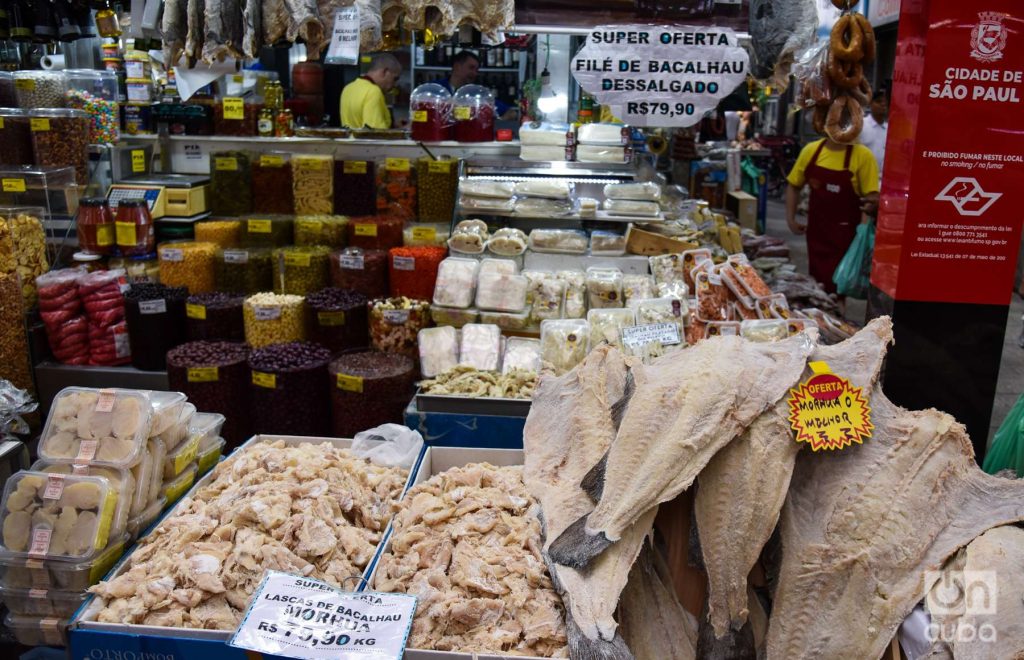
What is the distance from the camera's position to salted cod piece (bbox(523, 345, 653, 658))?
1.51 metres

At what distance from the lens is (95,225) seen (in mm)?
4160

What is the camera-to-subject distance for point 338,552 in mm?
1967

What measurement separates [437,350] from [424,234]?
1.03m

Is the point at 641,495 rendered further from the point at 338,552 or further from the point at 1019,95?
the point at 1019,95

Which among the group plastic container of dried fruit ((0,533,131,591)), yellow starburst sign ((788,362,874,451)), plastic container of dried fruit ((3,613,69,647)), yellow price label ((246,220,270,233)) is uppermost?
yellow price label ((246,220,270,233))

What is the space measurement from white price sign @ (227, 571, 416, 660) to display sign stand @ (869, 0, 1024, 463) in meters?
2.53

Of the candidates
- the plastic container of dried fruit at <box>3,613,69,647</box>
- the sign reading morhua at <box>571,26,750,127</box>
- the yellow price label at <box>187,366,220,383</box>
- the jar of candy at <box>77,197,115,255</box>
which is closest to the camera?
the plastic container of dried fruit at <box>3,613,69,647</box>

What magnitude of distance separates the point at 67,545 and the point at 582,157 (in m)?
3.48

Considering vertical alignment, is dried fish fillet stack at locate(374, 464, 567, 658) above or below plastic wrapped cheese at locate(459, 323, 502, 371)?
below

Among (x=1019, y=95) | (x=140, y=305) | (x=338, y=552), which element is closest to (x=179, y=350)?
(x=140, y=305)

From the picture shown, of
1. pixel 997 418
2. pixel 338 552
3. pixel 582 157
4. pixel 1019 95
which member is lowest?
pixel 997 418

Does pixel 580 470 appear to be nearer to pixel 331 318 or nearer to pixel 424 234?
pixel 331 318

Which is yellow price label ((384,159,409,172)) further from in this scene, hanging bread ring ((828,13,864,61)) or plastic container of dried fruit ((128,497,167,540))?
plastic container of dried fruit ((128,497,167,540))

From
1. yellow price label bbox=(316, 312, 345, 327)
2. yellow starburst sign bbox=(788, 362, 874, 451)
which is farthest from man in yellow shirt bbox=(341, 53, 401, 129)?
yellow starburst sign bbox=(788, 362, 874, 451)
